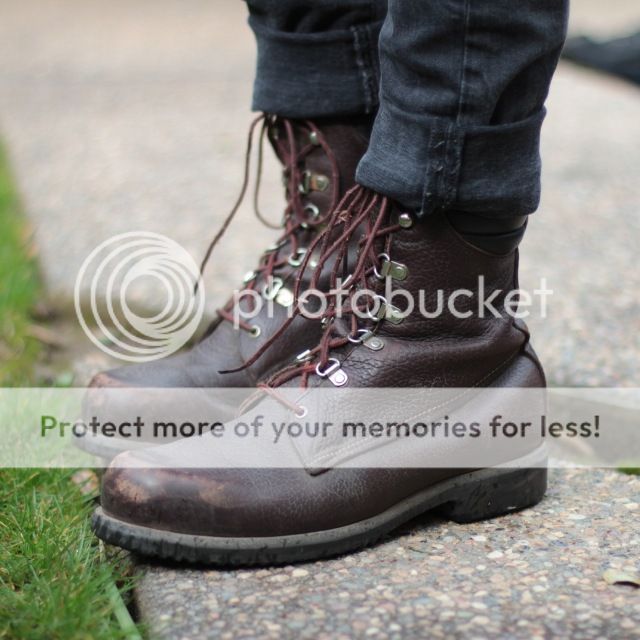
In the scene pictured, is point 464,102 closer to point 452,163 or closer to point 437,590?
point 452,163

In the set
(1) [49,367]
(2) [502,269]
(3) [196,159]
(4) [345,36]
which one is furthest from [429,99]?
(3) [196,159]

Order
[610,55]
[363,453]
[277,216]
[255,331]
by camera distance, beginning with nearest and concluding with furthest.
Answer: [363,453] < [255,331] < [277,216] < [610,55]

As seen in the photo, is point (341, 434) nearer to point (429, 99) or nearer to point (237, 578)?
point (237, 578)

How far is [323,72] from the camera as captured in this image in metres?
1.26

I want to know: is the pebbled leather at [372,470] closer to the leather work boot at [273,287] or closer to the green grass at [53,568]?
the green grass at [53,568]

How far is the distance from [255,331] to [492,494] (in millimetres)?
368

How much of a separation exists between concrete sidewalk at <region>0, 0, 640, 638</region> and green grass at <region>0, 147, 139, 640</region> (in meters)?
0.05

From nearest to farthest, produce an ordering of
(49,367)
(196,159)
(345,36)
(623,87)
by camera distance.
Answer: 1. (345,36)
2. (49,367)
3. (196,159)
4. (623,87)

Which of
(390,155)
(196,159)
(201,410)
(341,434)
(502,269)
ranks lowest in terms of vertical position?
(196,159)

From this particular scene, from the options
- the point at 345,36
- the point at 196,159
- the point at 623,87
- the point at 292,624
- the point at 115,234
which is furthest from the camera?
the point at 623,87

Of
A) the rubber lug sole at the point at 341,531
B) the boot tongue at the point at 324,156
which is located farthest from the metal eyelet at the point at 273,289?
the rubber lug sole at the point at 341,531

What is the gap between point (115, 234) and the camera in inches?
87.9

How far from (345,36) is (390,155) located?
322 mm

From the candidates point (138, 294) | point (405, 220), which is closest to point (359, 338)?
point (405, 220)
